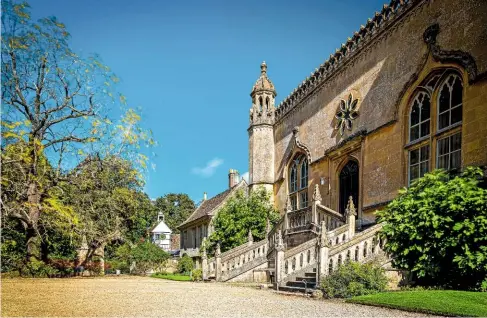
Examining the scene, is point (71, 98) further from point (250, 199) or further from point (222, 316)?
point (222, 316)

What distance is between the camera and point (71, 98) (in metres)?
18.2

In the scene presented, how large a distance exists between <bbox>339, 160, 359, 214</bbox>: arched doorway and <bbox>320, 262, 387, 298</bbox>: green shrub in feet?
26.8

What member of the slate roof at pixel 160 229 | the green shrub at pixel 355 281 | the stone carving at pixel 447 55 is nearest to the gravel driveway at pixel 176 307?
the green shrub at pixel 355 281

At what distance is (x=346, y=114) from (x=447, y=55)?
6.74m

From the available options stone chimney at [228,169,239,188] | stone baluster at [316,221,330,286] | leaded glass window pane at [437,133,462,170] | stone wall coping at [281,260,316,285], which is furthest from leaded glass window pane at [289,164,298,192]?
stone chimney at [228,169,239,188]

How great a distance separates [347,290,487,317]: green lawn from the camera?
7.67 m

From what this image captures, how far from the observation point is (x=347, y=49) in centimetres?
2042

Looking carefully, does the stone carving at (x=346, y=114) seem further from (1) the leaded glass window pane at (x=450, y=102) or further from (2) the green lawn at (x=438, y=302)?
(2) the green lawn at (x=438, y=302)

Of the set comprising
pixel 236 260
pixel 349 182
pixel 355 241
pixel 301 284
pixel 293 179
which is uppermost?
pixel 293 179

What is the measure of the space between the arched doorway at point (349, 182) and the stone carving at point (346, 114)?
166 centimetres

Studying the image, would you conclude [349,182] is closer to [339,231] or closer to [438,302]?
[339,231]

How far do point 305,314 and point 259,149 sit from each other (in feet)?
66.8

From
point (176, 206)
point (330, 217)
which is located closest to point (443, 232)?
point (330, 217)

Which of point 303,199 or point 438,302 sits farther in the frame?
point 303,199
